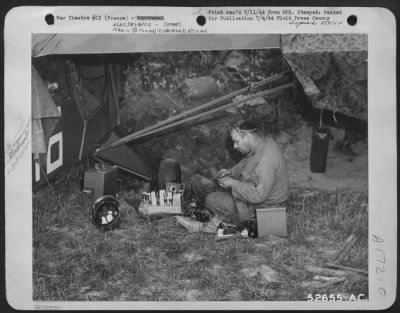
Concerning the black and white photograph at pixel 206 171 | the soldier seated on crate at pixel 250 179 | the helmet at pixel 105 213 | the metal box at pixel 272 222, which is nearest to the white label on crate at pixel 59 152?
the black and white photograph at pixel 206 171

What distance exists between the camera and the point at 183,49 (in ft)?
6.00

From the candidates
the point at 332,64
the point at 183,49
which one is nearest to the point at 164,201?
the point at 183,49

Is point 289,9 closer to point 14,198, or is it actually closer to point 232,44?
point 232,44

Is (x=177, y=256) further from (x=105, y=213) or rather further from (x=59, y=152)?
(x=59, y=152)

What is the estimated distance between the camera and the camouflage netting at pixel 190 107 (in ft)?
6.02

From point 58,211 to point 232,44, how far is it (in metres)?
0.53

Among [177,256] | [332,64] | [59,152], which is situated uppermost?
[332,64]

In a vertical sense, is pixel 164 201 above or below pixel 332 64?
below

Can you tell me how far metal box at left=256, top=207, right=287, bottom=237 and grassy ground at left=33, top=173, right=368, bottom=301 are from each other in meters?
0.02

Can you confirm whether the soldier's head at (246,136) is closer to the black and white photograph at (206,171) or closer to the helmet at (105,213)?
the black and white photograph at (206,171)

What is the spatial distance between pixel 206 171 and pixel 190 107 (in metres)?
0.15

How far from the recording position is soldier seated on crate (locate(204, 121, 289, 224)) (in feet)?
6.02

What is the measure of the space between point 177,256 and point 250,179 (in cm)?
23

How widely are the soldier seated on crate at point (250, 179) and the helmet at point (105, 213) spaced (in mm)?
201
